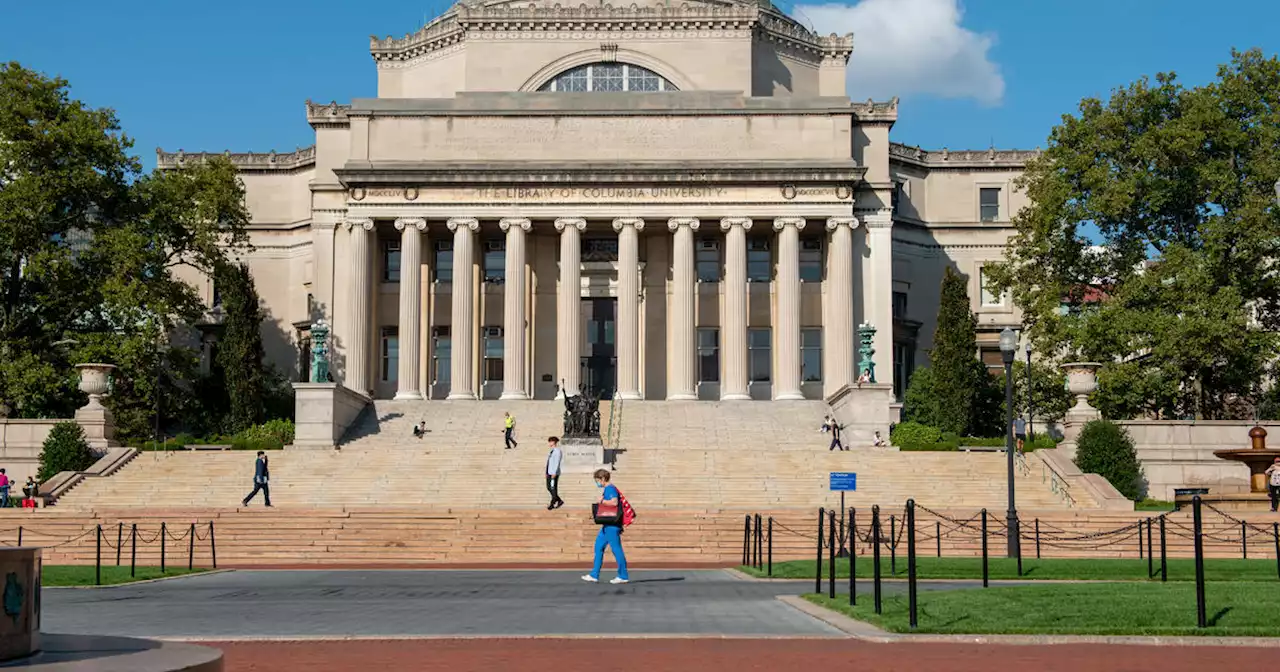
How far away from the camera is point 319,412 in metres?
53.4

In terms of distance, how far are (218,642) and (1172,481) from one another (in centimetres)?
4146

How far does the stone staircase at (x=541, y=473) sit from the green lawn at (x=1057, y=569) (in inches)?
463

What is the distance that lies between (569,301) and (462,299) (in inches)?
181

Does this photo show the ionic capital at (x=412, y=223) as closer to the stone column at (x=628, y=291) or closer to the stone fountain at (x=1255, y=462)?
the stone column at (x=628, y=291)

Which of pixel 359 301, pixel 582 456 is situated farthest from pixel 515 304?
pixel 582 456

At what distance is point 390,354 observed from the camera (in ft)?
222

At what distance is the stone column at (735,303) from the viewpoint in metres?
63.1

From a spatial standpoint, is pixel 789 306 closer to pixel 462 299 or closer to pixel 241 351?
pixel 462 299

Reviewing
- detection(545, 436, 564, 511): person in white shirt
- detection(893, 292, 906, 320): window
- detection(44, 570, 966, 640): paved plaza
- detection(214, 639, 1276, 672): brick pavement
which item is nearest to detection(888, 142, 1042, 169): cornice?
detection(893, 292, 906, 320): window

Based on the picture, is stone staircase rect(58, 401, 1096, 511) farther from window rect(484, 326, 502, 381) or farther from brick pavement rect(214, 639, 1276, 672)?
brick pavement rect(214, 639, 1276, 672)

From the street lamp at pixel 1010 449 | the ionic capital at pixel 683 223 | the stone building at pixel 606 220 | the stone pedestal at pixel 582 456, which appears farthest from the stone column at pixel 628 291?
the street lamp at pixel 1010 449

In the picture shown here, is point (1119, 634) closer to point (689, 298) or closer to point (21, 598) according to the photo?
point (21, 598)

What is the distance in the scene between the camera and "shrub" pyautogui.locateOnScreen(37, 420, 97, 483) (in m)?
47.7

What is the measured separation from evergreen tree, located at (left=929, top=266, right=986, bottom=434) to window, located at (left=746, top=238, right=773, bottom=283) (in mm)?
8884
